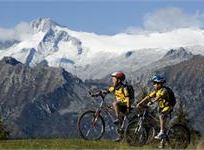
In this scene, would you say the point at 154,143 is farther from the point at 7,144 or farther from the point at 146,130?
the point at 7,144

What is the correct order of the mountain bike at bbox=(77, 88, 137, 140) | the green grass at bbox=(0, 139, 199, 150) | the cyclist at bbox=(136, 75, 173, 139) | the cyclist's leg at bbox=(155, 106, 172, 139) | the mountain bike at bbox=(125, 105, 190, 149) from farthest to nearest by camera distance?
the mountain bike at bbox=(77, 88, 137, 140) < the mountain bike at bbox=(125, 105, 190, 149) < the green grass at bbox=(0, 139, 199, 150) < the cyclist at bbox=(136, 75, 173, 139) < the cyclist's leg at bbox=(155, 106, 172, 139)

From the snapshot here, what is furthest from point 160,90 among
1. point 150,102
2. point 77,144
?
point 77,144

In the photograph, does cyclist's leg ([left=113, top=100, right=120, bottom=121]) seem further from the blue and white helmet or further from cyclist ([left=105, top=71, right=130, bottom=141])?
the blue and white helmet

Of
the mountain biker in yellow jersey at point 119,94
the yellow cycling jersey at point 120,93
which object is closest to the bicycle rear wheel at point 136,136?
the mountain biker in yellow jersey at point 119,94

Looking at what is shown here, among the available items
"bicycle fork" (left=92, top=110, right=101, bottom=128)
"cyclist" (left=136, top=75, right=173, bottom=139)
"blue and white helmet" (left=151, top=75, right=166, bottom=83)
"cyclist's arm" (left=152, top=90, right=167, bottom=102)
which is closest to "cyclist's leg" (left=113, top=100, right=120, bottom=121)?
"bicycle fork" (left=92, top=110, right=101, bottom=128)

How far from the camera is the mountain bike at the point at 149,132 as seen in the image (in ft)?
101

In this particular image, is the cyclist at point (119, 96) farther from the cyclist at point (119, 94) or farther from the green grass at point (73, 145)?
the green grass at point (73, 145)

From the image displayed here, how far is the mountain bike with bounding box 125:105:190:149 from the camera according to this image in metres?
30.8

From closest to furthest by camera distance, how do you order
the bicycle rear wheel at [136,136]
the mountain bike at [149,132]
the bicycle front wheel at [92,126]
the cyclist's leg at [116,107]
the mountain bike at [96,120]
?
the mountain bike at [149,132]
the bicycle rear wheel at [136,136]
the cyclist's leg at [116,107]
the mountain bike at [96,120]
the bicycle front wheel at [92,126]

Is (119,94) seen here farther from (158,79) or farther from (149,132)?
(149,132)

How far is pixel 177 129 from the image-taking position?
30.9 metres

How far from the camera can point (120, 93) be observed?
31531 millimetres

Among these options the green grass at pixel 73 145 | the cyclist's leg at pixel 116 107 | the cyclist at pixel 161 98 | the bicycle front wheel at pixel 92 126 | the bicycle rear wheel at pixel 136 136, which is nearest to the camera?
the cyclist at pixel 161 98

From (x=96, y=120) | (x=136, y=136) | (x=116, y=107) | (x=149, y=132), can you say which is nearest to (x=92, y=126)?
(x=96, y=120)
